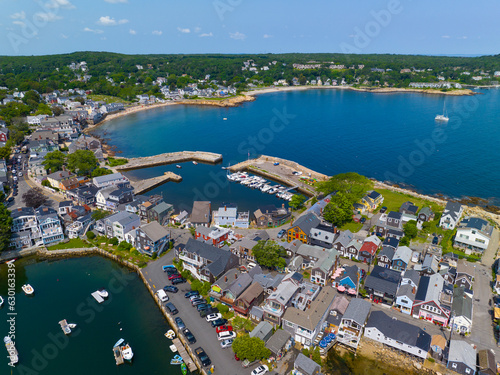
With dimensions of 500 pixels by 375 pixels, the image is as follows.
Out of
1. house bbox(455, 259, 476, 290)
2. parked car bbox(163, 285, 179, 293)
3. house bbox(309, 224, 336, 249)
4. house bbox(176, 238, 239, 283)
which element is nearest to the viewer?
house bbox(455, 259, 476, 290)

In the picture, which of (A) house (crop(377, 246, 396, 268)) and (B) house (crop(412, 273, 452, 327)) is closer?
(B) house (crop(412, 273, 452, 327))

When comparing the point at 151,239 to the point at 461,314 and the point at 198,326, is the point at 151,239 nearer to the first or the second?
the point at 198,326

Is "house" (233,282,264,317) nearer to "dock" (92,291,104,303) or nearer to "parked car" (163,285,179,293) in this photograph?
"parked car" (163,285,179,293)

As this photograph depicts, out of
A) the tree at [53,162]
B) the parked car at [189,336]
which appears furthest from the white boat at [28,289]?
the tree at [53,162]

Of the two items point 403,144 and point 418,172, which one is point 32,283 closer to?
point 418,172

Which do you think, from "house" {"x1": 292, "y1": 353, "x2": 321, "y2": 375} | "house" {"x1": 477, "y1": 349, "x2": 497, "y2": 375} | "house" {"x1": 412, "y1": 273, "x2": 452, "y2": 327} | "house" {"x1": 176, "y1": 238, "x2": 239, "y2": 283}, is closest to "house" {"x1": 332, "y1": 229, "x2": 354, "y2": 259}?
"house" {"x1": 412, "y1": 273, "x2": 452, "y2": 327}
